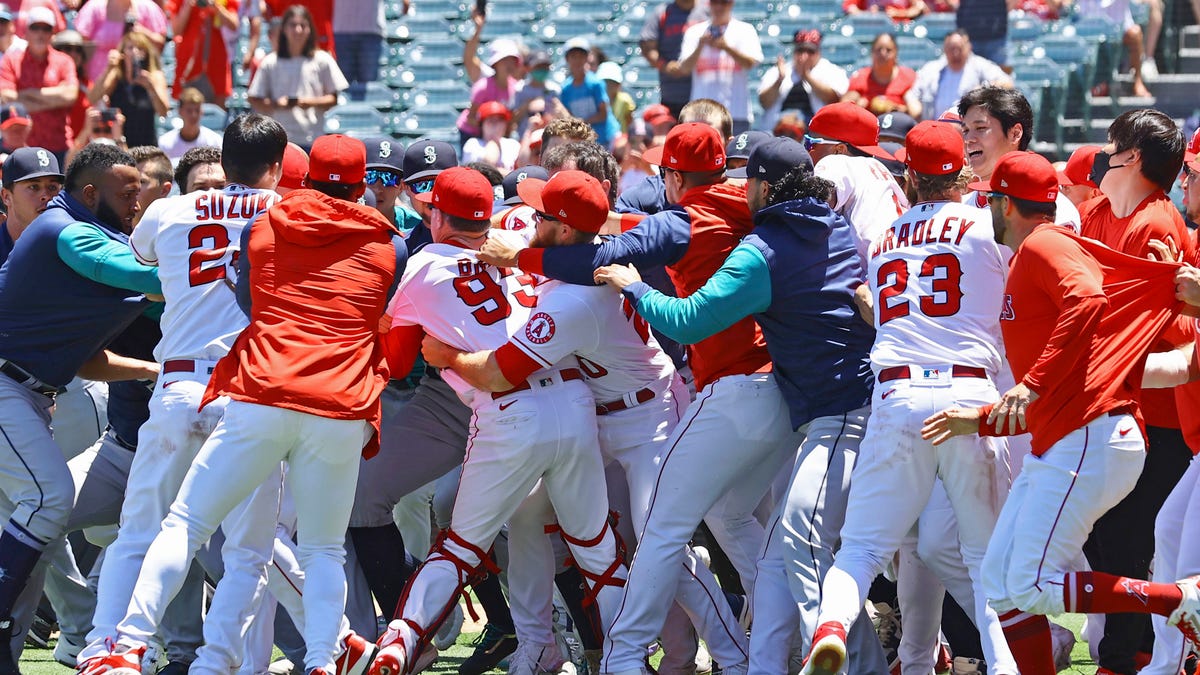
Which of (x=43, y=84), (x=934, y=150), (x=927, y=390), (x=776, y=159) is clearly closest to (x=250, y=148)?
(x=776, y=159)

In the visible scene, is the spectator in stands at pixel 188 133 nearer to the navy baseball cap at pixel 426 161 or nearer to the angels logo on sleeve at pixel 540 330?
the navy baseball cap at pixel 426 161

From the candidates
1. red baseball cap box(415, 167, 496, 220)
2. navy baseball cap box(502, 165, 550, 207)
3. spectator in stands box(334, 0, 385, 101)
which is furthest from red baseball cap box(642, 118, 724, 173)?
spectator in stands box(334, 0, 385, 101)

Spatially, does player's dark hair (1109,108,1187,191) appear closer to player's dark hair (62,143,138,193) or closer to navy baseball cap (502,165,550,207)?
navy baseball cap (502,165,550,207)

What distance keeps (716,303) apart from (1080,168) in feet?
7.67

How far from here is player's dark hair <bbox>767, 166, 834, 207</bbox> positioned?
198 inches

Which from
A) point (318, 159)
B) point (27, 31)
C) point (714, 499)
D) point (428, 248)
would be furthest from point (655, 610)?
point (27, 31)

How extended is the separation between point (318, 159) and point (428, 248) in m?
0.52

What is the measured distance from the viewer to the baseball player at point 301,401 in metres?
4.71

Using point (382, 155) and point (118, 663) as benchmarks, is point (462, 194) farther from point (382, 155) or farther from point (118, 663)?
point (118, 663)

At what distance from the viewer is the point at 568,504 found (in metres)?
5.26

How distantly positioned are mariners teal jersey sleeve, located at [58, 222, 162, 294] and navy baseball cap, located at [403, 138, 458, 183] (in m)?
1.22

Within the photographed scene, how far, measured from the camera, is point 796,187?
16.6 ft

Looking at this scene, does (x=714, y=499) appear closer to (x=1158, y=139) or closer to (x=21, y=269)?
(x=1158, y=139)

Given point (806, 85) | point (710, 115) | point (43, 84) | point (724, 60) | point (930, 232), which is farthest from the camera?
point (43, 84)
